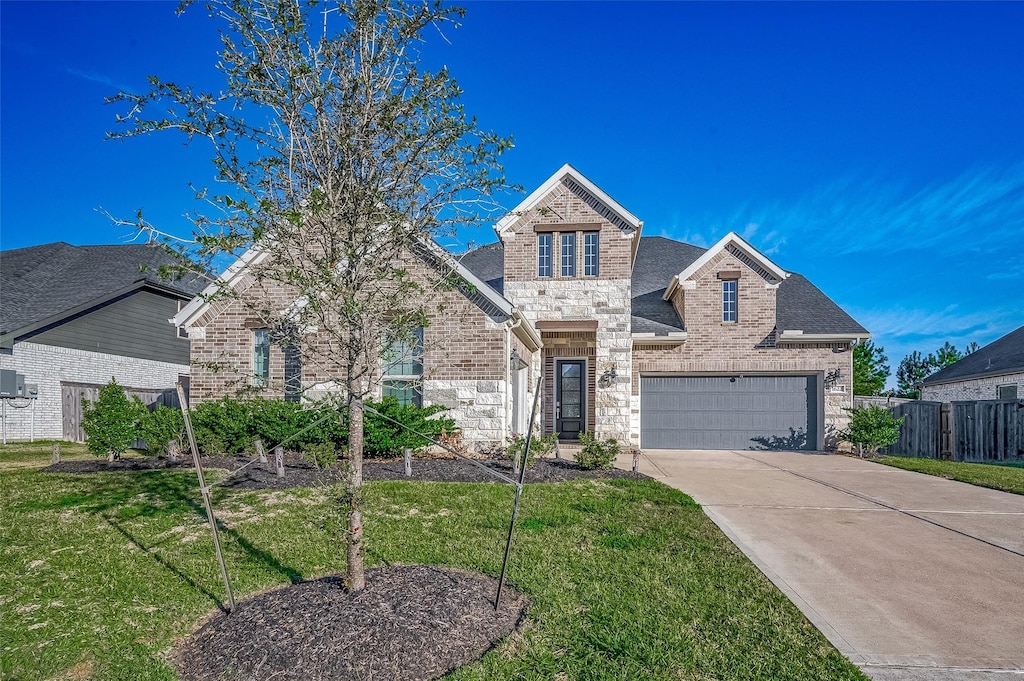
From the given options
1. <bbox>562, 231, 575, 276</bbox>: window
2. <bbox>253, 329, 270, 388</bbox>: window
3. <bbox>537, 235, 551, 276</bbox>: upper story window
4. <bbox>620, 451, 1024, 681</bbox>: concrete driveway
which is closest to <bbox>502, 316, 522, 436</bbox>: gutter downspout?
<bbox>620, 451, 1024, 681</bbox>: concrete driveway

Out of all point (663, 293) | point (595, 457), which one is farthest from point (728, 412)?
point (595, 457)

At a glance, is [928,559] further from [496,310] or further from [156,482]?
[156,482]

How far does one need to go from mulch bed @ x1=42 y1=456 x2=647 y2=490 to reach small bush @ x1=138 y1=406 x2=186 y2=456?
316 mm

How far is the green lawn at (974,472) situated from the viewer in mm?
9742

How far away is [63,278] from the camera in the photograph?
61.0 feet

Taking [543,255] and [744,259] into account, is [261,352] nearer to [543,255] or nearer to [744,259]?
[543,255]

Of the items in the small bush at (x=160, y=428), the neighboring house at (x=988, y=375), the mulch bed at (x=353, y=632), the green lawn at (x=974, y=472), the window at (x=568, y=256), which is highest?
the window at (x=568, y=256)

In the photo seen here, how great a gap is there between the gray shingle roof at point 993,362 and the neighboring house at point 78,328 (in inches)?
977

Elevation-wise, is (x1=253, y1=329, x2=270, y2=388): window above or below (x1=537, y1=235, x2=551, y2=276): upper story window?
below

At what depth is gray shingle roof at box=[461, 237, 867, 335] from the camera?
1535 cm

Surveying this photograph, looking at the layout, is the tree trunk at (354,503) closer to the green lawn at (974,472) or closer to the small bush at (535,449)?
the small bush at (535,449)

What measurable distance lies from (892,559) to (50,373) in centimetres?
1959

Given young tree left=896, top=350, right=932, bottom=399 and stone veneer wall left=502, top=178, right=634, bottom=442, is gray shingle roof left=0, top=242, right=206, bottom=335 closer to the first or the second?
stone veneer wall left=502, top=178, right=634, bottom=442

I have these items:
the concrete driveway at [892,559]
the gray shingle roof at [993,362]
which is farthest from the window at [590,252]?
the gray shingle roof at [993,362]
